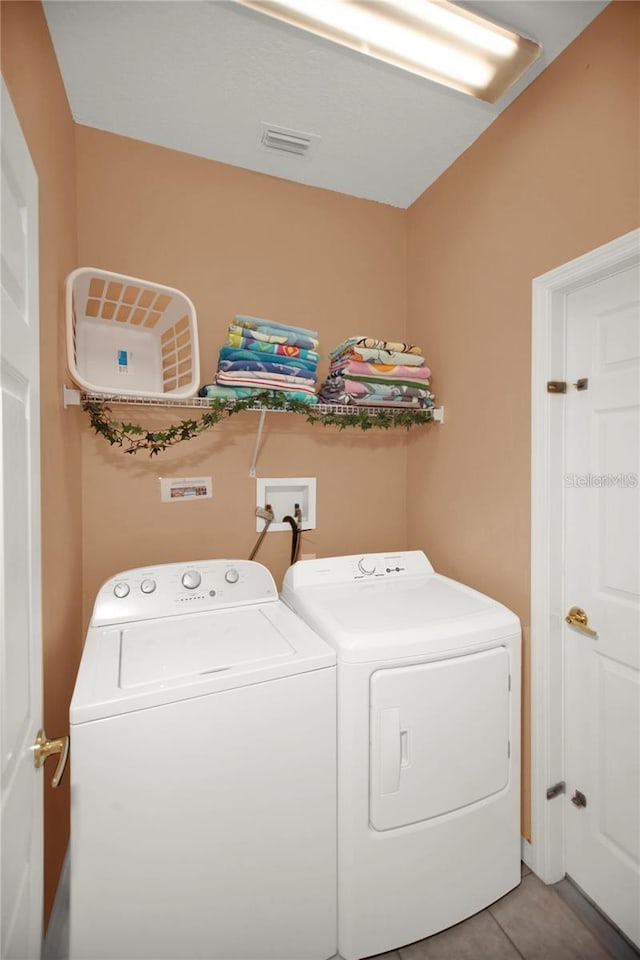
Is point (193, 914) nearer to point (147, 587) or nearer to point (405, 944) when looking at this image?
point (405, 944)

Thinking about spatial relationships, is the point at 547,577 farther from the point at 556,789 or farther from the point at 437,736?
the point at 556,789

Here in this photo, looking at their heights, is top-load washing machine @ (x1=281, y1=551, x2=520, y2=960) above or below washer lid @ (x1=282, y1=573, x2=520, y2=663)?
below

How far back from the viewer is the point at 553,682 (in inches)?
60.4

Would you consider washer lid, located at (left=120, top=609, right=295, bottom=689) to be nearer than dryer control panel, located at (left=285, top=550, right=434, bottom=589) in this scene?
Yes

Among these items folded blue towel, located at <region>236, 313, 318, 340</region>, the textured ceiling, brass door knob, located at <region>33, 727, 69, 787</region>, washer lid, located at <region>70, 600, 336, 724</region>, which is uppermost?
the textured ceiling

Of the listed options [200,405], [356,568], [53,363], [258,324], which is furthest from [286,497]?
[53,363]

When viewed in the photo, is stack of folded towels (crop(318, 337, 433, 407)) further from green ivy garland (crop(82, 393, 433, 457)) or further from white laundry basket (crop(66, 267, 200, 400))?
white laundry basket (crop(66, 267, 200, 400))

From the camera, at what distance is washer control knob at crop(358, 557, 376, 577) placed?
1.86 meters

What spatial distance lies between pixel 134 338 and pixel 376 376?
1041 mm

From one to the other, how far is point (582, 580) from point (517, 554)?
0.22 metres

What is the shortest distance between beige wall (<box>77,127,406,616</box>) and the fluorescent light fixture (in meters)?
Answer: 0.81

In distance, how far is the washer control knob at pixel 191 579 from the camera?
5.37 ft

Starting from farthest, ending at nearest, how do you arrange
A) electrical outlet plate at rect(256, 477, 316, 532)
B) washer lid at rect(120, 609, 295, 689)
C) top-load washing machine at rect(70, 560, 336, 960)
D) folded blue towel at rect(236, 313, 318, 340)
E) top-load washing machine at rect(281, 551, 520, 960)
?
electrical outlet plate at rect(256, 477, 316, 532)
folded blue towel at rect(236, 313, 318, 340)
top-load washing machine at rect(281, 551, 520, 960)
washer lid at rect(120, 609, 295, 689)
top-load washing machine at rect(70, 560, 336, 960)

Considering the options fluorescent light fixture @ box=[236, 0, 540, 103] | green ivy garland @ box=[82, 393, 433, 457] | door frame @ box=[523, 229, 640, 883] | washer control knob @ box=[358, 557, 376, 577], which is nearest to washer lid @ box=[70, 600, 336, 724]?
washer control knob @ box=[358, 557, 376, 577]
